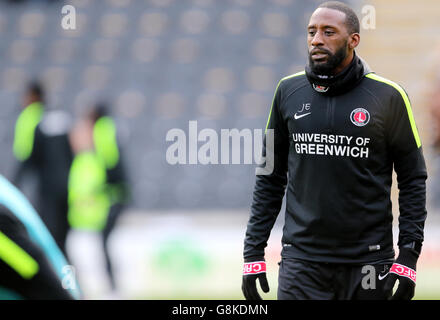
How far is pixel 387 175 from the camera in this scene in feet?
10.7

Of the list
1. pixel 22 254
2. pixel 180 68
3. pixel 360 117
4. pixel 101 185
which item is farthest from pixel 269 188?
pixel 180 68

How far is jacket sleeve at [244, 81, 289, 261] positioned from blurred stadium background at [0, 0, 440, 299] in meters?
6.87

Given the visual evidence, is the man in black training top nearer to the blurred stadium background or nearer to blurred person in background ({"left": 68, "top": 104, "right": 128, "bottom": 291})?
blurred person in background ({"left": 68, "top": 104, "right": 128, "bottom": 291})

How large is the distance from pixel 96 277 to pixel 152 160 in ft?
16.3

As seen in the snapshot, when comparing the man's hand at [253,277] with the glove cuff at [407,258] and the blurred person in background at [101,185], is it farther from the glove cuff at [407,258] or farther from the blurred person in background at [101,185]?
the blurred person in background at [101,185]

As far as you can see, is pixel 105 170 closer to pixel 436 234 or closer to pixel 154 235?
pixel 154 235

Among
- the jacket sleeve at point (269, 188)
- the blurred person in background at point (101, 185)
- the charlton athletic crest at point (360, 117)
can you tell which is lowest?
the blurred person in background at point (101, 185)

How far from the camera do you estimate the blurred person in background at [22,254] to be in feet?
4.86

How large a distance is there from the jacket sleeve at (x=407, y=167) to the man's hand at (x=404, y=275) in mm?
59

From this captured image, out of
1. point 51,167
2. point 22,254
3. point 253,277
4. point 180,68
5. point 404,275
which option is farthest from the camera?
point 180,68

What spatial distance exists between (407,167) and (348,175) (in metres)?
0.25

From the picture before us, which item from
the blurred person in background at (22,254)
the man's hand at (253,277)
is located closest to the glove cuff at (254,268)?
the man's hand at (253,277)

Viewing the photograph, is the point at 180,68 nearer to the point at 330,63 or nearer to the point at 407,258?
the point at 330,63

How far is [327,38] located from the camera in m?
3.17
